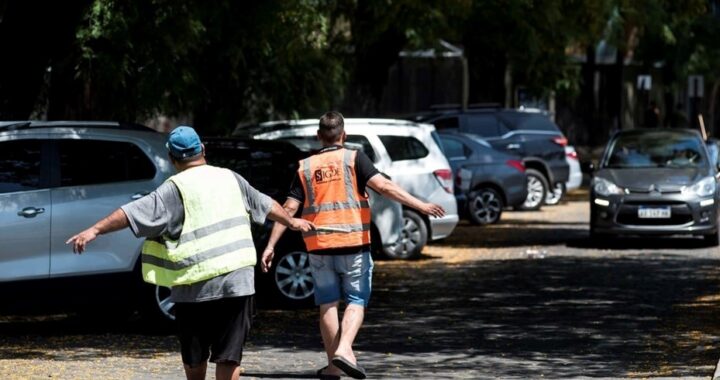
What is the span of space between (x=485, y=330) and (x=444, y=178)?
6.64m

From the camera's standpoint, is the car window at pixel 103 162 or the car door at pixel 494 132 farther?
the car door at pixel 494 132

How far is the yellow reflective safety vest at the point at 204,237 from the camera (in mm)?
8789

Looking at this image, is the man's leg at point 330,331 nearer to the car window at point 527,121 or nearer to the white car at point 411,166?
the white car at point 411,166

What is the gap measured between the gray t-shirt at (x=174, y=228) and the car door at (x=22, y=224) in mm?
4671

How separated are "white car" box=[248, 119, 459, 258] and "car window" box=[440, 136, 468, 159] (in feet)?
17.8

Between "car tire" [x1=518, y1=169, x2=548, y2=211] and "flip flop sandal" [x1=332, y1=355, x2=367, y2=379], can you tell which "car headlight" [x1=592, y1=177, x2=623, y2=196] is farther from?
"flip flop sandal" [x1=332, y1=355, x2=367, y2=379]

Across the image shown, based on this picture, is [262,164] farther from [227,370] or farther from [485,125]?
[485,125]

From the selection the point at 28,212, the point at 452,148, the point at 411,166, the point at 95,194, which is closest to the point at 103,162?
the point at 95,194

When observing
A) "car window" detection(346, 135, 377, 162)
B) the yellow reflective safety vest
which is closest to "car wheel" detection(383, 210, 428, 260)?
"car window" detection(346, 135, 377, 162)

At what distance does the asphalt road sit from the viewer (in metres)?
11.9

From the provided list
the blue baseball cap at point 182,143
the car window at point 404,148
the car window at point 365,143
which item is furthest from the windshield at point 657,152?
the blue baseball cap at point 182,143

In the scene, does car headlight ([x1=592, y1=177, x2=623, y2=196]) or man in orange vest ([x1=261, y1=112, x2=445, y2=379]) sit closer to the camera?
man in orange vest ([x1=261, y1=112, x2=445, y2=379])

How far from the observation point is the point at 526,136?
31344mm

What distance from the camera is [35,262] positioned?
13305mm
